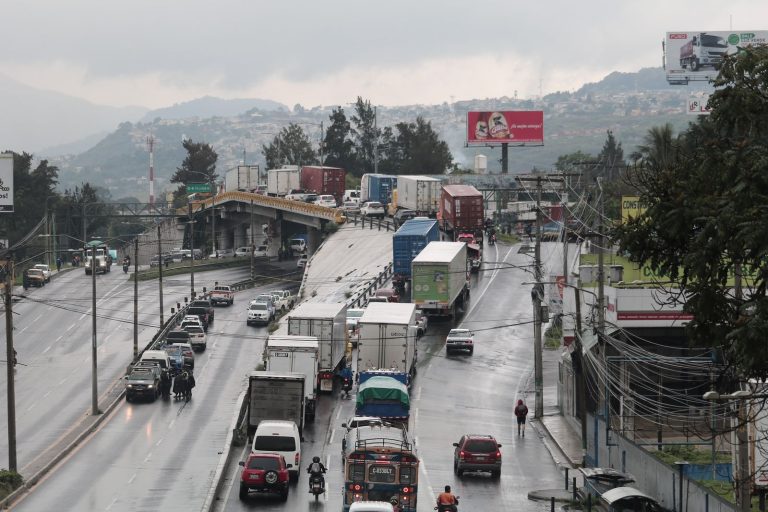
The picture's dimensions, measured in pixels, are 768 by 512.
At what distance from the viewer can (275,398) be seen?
1865 inches

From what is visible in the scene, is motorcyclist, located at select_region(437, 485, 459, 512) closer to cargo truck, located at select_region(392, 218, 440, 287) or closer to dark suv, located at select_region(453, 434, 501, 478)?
dark suv, located at select_region(453, 434, 501, 478)

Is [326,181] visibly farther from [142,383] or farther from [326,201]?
[142,383]

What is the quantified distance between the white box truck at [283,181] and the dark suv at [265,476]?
343 ft

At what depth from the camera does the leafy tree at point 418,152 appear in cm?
18000

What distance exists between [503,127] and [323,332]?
84.4 m

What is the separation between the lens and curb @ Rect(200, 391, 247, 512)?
124ft

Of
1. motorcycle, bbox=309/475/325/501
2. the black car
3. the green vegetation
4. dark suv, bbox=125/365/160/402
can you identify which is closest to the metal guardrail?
the black car

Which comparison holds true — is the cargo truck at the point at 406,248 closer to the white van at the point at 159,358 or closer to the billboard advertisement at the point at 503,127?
the white van at the point at 159,358

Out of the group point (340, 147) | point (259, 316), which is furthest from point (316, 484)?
point (340, 147)

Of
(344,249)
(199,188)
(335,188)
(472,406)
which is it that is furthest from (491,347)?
(199,188)

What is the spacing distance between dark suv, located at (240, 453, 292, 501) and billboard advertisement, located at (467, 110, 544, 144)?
330ft

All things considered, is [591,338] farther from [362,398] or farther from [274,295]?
[274,295]

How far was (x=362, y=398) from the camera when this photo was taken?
49.8m

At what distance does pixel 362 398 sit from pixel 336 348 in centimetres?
881
